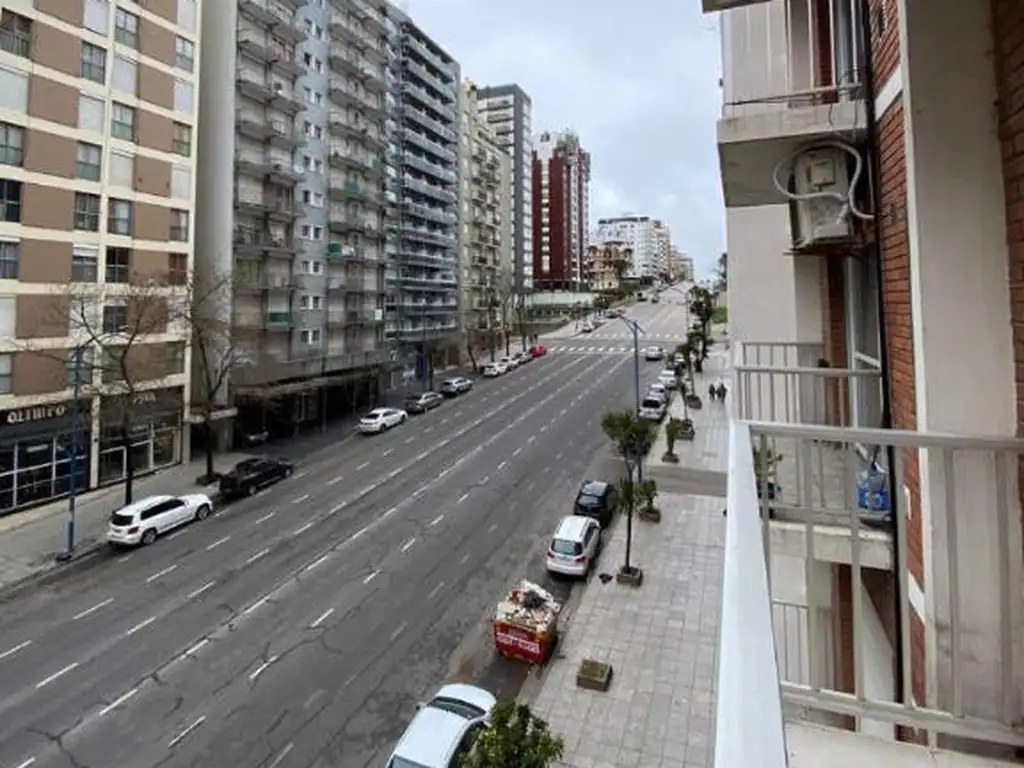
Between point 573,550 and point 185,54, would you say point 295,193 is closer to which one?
point 185,54

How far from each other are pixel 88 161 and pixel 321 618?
17.5m

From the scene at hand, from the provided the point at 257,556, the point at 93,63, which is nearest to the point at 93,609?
the point at 257,556

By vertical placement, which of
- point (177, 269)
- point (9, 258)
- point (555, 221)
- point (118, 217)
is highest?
point (555, 221)

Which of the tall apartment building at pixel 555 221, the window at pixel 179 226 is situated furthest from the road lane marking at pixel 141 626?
the tall apartment building at pixel 555 221

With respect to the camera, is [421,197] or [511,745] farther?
[421,197]

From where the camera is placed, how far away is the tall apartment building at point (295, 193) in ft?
90.9

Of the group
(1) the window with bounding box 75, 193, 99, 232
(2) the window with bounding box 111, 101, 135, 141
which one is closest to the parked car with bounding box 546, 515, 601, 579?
(1) the window with bounding box 75, 193, 99, 232

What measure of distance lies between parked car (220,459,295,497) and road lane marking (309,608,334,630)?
9362mm

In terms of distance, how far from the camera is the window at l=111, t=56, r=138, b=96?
22.4 meters

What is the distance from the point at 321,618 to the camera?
13602 millimetres

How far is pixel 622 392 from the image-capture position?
1618 inches

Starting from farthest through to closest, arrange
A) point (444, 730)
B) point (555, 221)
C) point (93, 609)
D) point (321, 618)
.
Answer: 1. point (555, 221)
2. point (93, 609)
3. point (321, 618)
4. point (444, 730)

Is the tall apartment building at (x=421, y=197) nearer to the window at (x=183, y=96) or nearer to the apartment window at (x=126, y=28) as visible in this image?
the window at (x=183, y=96)

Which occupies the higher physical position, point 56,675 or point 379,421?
point 379,421
